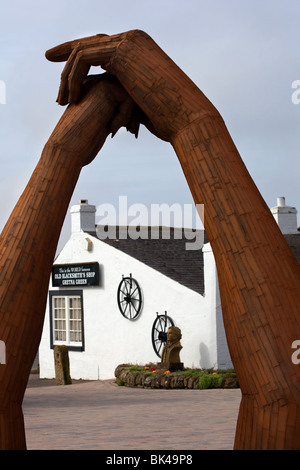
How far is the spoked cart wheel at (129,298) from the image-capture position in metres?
15.2

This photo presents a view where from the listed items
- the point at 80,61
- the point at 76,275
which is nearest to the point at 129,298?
the point at 76,275

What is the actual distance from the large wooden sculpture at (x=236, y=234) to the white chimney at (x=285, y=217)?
12.9 meters

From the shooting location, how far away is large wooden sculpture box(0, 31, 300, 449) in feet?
9.44

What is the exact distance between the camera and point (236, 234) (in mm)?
3068

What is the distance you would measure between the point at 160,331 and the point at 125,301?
52.4 inches

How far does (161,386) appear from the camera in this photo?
43.1 ft

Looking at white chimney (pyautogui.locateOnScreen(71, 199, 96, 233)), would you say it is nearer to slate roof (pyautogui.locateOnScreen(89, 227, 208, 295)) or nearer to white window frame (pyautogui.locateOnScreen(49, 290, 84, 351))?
slate roof (pyautogui.locateOnScreen(89, 227, 208, 295))

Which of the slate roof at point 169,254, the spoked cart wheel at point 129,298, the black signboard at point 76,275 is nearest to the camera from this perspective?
the slate roof at point 169,254

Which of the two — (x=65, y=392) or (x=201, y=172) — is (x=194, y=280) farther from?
(x=201, y=172)

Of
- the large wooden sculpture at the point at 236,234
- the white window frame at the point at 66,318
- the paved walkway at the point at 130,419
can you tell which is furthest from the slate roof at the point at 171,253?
the large wooden sculpture at the point at 236,234

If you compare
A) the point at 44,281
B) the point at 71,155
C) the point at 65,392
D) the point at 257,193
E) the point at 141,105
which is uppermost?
the point at 141,105

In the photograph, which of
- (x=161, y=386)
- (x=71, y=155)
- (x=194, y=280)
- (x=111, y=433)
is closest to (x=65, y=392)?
(x=161, y=386)

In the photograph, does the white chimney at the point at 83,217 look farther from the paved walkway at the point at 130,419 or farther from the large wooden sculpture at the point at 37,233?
the large wooden sculpture at the point at 37,233
